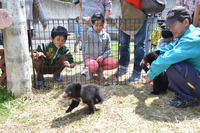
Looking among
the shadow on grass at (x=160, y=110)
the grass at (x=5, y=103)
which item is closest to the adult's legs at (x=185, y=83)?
the shadow on grass at (x=160, y=110)

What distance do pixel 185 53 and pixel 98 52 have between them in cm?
216

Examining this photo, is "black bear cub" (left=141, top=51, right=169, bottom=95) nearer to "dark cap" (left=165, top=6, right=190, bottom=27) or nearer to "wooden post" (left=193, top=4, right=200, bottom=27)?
"dark cap" (left=165, top=6, right=190, bottom=27)

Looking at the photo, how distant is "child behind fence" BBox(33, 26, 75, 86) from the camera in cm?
370

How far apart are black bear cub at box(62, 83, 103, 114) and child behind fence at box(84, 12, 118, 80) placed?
125 centimetres

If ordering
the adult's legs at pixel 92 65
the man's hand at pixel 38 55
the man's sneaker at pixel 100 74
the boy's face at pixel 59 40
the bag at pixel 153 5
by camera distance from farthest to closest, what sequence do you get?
the man's sneaker at pixel 100 74 < the adult's legs at pixel 92 65 < the boy's face at pixel 59 40 < the man's hand at pixel 38 55 < the bag at pixel 153 5

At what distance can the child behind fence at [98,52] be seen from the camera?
404 cm

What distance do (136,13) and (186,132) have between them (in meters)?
2.56

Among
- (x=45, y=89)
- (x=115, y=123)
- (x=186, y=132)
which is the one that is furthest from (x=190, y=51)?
(x=45, y=89)

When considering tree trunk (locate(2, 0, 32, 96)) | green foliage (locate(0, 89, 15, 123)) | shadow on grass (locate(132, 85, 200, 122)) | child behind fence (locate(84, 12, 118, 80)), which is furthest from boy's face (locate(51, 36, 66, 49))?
shadow on grass (locate(132, 85, 200, 122))

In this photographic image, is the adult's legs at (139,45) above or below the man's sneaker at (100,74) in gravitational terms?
above

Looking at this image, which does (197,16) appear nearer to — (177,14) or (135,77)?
(177,14)

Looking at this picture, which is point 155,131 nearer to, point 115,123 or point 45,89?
point 115,123

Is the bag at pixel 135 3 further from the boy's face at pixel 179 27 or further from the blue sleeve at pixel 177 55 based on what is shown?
the blue sleeve at pixel 177 55

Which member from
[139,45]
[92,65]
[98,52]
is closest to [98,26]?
[98,52]
